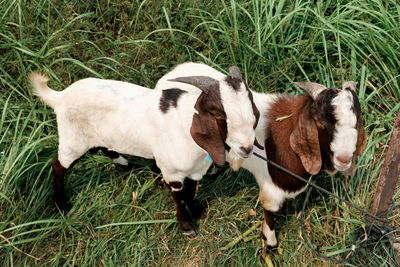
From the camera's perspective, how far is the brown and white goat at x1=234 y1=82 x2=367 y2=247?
267 centimetres

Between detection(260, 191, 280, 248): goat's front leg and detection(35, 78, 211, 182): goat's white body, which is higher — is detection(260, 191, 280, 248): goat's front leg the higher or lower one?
the lower one

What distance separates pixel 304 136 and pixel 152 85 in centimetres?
184

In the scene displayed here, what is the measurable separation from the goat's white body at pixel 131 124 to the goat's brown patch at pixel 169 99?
0.11ft

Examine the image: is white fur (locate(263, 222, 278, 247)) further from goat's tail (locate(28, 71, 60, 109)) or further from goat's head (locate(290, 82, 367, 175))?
goat's tail (locate(28, 71, 60, 109))

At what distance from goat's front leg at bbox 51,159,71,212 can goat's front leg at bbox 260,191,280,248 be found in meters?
1.63

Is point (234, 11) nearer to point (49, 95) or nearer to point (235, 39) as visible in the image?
A: point (235, 39)

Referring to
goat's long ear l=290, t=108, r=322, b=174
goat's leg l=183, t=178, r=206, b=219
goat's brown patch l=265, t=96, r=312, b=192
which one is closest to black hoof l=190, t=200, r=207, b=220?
goat's leg l=183, t=178, r=206, b=219

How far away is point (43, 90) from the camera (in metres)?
3.46

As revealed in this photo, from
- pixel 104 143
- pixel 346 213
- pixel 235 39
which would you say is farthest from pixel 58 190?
pixel 346 213

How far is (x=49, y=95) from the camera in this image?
3451 millimetres

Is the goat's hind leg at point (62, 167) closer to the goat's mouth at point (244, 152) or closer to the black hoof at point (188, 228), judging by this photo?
A: the black hoof at point (188, 228)

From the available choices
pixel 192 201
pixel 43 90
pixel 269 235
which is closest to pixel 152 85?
pixel 43 90

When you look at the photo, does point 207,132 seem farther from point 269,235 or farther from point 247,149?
point 269,235

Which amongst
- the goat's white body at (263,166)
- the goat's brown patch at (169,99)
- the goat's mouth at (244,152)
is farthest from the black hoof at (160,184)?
the goat's mouth at (244,152)
